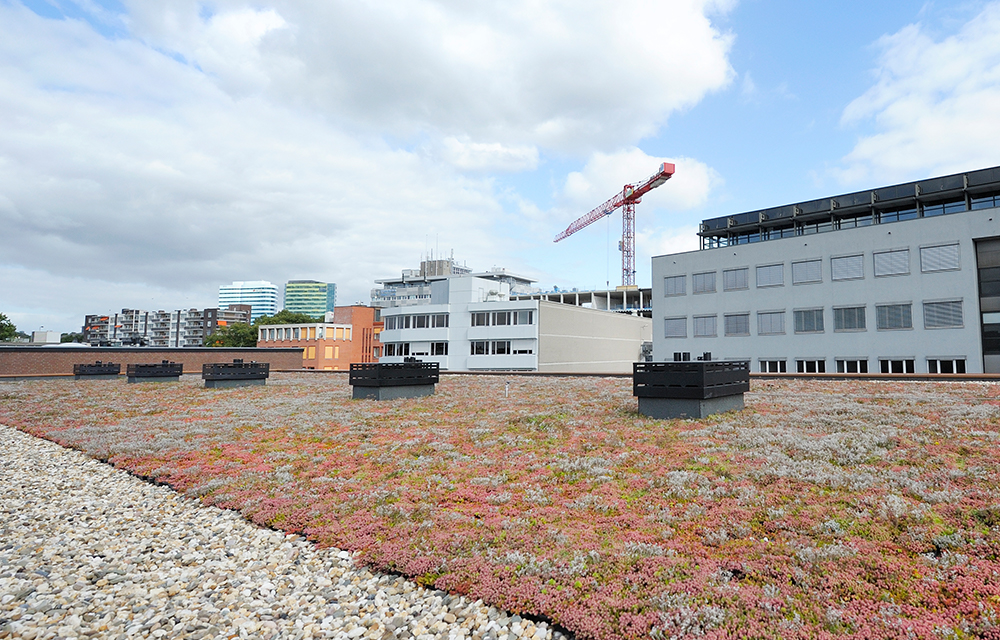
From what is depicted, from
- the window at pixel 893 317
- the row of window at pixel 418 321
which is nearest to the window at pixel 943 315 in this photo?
the window at pixel 893 317

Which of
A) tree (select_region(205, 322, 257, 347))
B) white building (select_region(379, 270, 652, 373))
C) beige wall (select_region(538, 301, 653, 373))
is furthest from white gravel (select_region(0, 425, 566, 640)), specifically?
tree (select_region(205, 322, 257, 347))

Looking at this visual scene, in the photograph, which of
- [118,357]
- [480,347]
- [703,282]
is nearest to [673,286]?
[703,282]

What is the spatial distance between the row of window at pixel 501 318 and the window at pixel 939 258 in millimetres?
45002

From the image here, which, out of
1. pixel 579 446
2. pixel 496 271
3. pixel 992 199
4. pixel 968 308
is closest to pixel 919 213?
pixel 992 199

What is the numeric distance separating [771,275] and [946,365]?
1638cm

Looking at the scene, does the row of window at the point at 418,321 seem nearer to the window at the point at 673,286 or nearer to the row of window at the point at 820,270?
the window at the point at 673,286

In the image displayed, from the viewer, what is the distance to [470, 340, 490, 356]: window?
80.0m

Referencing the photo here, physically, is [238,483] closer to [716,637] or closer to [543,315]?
[716,637]

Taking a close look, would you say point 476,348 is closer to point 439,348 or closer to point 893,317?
point 439,348

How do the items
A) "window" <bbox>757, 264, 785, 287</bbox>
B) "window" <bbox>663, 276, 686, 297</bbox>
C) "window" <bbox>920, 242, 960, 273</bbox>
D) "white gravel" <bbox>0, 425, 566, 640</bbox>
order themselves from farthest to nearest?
"window" <bbox>663, 276, 686, 297</bbox>
"window" <bbox>757, 264, 785, 287</bbox>
"window" <bbox>920, 242, 960, 273</bbox>
"white gravel" <bbox>0, 425, 566, 640</bbox>

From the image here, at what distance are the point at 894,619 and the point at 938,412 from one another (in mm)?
14990

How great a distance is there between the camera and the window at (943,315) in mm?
44594

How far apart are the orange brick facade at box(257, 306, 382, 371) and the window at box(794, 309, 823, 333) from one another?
7544cm

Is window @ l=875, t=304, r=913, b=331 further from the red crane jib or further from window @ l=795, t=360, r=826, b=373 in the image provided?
the red crane jib
